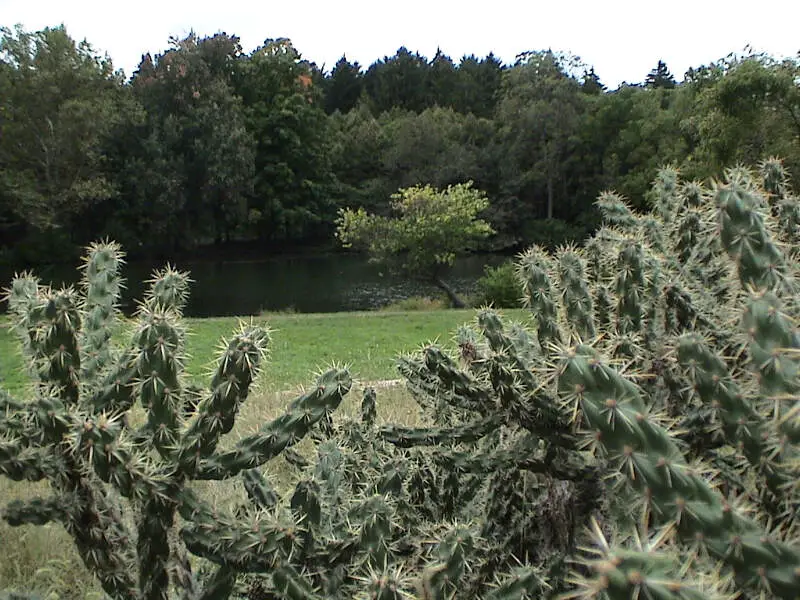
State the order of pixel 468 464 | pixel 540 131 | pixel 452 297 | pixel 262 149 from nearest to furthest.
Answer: pixel 468 464, pixel 452 297, pixel 540 131, pixel 262 149

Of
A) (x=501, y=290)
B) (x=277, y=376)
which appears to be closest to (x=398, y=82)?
(x=501, y=290)

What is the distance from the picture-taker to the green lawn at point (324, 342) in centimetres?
873

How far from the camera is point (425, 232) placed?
73.8 feet

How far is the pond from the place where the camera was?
83.5 feet

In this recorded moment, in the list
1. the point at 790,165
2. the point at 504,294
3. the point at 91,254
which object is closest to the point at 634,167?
the point at 790,165

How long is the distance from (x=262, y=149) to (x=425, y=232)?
2793cm

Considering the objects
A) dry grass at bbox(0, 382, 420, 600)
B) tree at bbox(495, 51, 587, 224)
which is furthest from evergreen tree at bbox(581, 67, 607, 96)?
dry grass at bbox(0, 382, 420, 600)

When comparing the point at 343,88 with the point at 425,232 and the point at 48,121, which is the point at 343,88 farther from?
the point at 425,232

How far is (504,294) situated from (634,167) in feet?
83.3

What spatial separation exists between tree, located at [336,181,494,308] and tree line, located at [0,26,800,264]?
712 cm

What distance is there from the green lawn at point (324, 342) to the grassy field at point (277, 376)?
0.02 metres

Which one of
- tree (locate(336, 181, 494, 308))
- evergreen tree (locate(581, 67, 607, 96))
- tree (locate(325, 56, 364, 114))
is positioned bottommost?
tree (locate(336, 181, 494, 308))

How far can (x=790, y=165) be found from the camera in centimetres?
1997

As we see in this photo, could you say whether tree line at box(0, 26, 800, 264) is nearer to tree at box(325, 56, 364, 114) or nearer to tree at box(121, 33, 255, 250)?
tree at box(121, 33, 255, 250)
